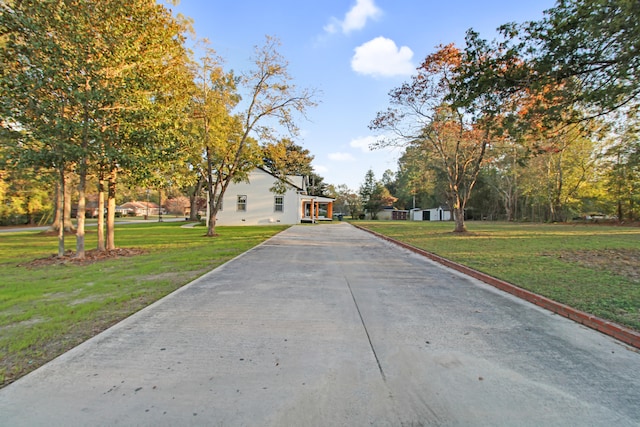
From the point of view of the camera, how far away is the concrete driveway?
7.75 feet

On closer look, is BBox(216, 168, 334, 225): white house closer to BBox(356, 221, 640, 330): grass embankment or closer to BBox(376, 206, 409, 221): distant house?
BBox(356, 221, 640, 330): grass embankment

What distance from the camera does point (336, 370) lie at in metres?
2.98

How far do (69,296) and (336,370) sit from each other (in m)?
5.03

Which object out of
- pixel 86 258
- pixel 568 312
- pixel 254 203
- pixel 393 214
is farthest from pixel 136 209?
pixel 568 312

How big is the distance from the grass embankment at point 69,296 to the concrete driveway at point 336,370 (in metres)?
0.34

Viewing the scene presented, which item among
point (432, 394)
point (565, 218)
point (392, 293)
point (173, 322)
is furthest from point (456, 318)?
point (565, 218)

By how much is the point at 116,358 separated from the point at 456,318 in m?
4.10

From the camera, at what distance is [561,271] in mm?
7391

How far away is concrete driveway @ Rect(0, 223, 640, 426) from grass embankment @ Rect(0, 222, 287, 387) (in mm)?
342

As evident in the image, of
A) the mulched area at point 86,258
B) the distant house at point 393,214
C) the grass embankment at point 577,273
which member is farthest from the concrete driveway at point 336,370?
the distant house at point 393,214


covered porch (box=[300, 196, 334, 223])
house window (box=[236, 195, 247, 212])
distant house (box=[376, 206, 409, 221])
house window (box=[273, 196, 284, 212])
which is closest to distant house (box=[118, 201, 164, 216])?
covered porch (box=[300, 196, 334, 223])

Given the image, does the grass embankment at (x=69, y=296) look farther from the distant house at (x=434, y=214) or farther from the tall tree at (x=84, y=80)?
the distant house at (x=434, y=214)

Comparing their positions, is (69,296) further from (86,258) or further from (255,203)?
(255,203)

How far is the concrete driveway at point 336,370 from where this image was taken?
7.75 feet
